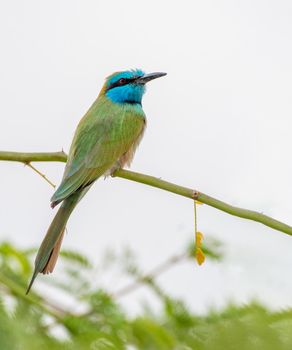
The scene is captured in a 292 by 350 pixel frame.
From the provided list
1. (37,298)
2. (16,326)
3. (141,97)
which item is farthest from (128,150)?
(16,326)

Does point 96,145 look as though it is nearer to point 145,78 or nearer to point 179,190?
point 145,78

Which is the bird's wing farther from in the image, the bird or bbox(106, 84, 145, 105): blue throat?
bbox(106, 84, 145, 105): blue throat

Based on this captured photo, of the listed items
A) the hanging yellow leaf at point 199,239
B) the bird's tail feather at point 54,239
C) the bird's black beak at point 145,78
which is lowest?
the bird's tail feather at point 54,239

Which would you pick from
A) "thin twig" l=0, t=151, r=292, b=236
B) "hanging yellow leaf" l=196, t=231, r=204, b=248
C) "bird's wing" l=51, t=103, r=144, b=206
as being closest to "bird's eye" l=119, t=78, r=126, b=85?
"bird's wing" l=51, t=103, r=144, b=206

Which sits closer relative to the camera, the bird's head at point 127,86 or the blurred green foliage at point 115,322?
the blurred green foliage at point 115,322

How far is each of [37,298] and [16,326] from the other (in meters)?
0.38

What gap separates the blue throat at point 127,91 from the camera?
365 centimetres

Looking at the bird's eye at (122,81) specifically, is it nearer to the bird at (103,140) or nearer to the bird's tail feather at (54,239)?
the bird at (103,140)

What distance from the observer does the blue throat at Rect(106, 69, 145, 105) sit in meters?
3.65

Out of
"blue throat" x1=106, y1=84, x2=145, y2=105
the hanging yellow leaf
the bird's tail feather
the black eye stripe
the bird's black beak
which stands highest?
the bird's black beak

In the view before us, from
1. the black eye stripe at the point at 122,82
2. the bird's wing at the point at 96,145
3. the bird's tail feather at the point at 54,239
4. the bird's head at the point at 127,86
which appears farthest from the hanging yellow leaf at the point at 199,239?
the black eye stripe at the point at 122,82

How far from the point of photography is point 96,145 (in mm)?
3031

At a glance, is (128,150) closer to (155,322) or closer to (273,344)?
(155,322)

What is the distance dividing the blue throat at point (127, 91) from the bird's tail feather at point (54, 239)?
1100 millimetres
